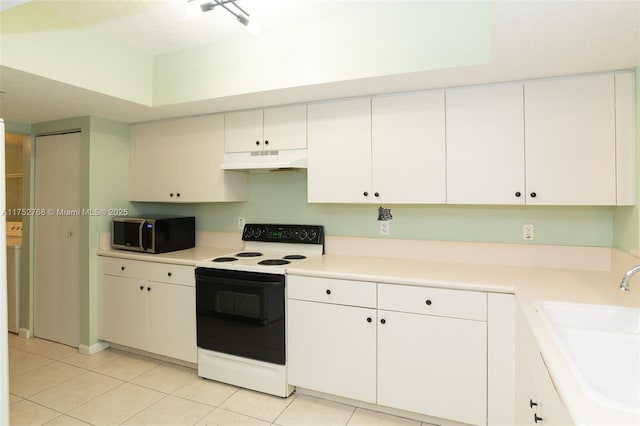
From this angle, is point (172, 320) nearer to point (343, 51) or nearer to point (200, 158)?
point (200, 158)

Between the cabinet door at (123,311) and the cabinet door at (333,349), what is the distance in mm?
1403

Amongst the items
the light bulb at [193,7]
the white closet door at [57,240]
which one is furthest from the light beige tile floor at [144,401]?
the light bulb at [193,7]

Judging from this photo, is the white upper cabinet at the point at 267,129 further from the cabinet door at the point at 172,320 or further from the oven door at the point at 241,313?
the cabinet door at the point at 172,320

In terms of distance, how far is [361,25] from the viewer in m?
2.18

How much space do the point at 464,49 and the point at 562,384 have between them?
5.59ft

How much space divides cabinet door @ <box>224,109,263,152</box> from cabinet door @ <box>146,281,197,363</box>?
1174 millimetres

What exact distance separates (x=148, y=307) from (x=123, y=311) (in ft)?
1.07

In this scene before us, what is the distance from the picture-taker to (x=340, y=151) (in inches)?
102

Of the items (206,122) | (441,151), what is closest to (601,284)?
(441,151)

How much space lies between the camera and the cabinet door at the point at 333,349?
7.23 ft

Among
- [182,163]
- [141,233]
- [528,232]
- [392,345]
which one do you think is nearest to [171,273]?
[141,233]

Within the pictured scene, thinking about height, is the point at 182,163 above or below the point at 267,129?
below

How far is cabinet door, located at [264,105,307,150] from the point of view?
2713 mm

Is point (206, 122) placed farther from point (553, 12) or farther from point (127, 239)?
point (553, 12)
